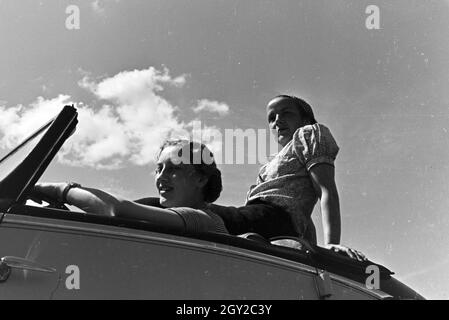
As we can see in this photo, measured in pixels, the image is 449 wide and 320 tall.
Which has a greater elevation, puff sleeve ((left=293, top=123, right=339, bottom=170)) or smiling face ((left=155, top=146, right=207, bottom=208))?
puff sleeve ((left=293, top=123, right=339, bottom=170))

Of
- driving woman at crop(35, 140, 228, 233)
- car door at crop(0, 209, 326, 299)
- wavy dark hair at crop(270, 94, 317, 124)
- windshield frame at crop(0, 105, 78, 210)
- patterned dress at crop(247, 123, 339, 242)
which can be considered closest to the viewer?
car door at crop(0, 209, 326, 299)

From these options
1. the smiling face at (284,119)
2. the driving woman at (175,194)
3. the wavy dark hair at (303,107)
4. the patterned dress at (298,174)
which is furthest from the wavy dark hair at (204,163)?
the wavy dark hair at (303,107)

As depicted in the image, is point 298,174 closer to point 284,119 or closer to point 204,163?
point 284,119

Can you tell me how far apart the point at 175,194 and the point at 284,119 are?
1.32 m

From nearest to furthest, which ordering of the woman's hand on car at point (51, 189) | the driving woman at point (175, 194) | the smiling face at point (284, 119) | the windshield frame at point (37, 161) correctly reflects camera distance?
the windshield frame at point (37, 161) < the driving woman at point (175, 194) < the woman's hand on car at point (51, 189) < the smiling face at point (284, 119)

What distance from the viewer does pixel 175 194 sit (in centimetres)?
276

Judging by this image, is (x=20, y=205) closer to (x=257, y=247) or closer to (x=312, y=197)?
(x=257, y=247)

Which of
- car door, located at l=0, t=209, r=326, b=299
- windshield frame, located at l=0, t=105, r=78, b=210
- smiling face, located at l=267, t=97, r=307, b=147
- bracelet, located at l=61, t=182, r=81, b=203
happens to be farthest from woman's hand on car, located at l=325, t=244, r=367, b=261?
windshield frame, located at l=0, t=105, r=78, b=210

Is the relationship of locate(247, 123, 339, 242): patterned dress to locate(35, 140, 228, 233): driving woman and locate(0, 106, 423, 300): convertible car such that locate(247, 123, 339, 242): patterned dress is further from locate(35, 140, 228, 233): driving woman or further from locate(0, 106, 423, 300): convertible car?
locate(0, 106, 423, 300): convertible car

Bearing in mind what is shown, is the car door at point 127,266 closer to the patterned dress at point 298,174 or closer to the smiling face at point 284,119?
the patterned dress at point 298,174

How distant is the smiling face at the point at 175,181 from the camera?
275 cm

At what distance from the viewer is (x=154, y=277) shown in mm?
1964

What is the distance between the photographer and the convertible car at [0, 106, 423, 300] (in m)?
1.80
